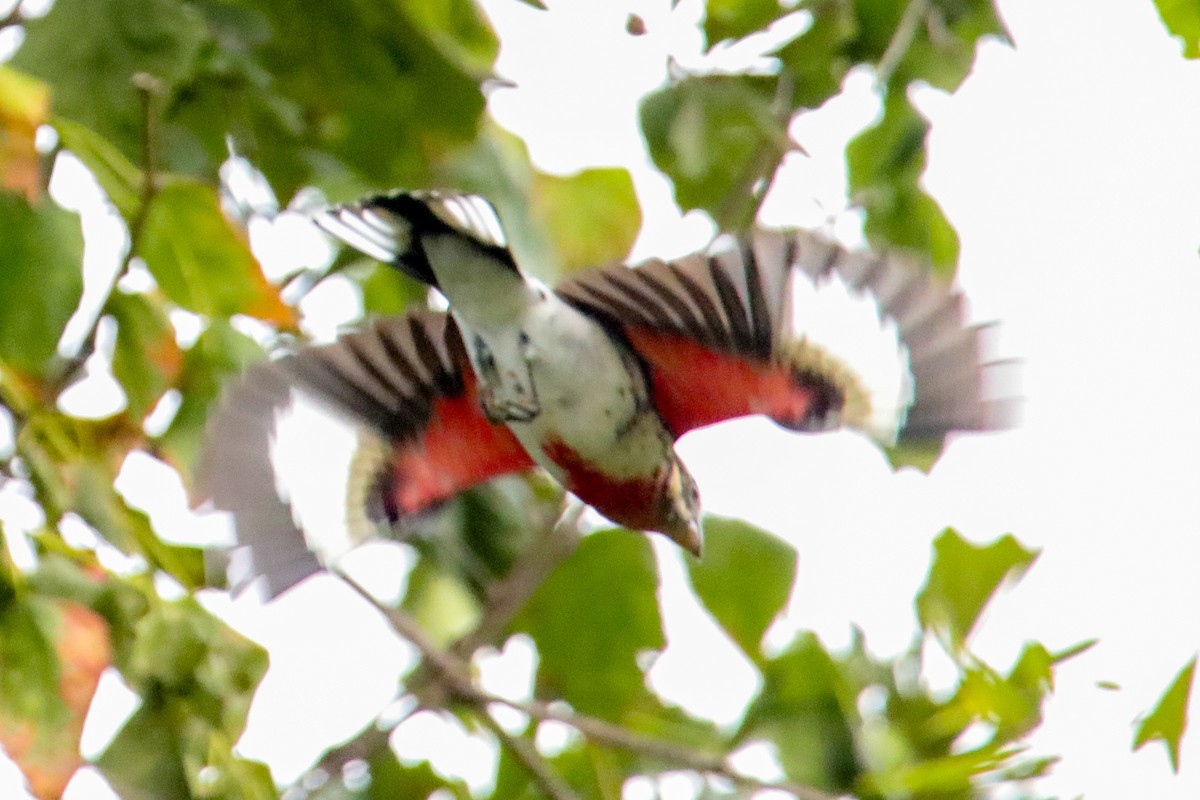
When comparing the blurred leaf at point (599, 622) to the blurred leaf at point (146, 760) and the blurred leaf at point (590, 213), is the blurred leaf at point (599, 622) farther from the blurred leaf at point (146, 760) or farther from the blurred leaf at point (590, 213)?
the blurred leaf at point (146, 760)

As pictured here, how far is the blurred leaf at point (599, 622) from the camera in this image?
2.01m

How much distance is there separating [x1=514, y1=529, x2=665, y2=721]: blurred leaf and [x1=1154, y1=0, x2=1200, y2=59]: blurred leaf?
2.78 ft

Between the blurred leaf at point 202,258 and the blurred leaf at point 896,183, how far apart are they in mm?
729

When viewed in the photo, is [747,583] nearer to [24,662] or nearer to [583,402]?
[583,402]

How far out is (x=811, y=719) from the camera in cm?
187

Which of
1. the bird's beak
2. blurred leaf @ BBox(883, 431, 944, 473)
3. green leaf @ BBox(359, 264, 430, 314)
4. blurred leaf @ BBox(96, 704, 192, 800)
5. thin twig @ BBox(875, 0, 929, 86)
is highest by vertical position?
thin twig @ BBox(875, 0, 929, 86)

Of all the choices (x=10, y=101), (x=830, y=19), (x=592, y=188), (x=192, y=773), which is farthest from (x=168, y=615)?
(x=830, y=19)

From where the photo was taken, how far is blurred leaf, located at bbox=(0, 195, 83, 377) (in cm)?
147

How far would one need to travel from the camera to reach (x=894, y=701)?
192cm

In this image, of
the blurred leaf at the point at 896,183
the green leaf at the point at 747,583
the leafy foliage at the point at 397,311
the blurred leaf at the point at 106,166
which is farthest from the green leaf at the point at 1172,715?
the blurred leaf at the point at 106,166

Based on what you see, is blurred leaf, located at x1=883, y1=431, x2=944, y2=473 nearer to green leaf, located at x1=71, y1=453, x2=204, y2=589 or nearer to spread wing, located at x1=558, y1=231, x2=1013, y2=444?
spread wing, located at x1=558, y1=231, x2=1013, y2=444

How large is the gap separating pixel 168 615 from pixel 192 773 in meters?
0.13

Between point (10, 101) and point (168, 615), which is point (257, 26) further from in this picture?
point (168, 615)

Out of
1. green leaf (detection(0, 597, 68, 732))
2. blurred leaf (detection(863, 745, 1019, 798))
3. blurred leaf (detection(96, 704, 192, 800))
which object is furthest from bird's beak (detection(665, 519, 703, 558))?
green leaf (detection(0, 597, 68, 732))
